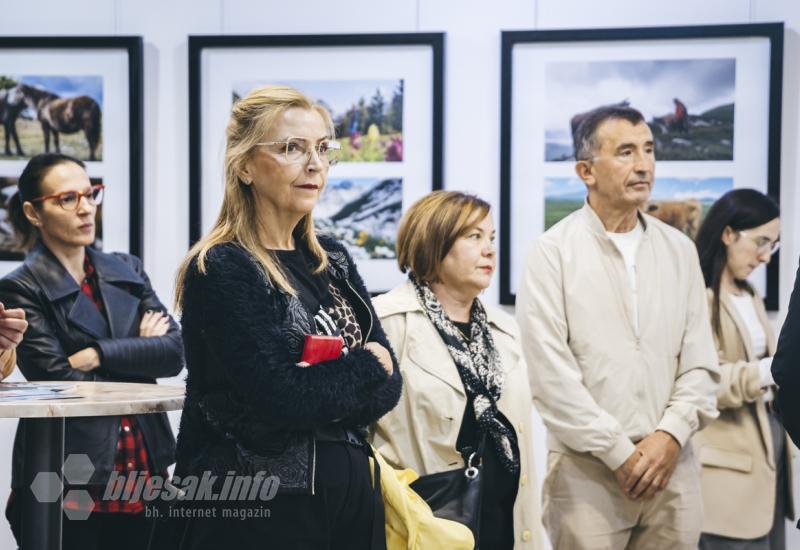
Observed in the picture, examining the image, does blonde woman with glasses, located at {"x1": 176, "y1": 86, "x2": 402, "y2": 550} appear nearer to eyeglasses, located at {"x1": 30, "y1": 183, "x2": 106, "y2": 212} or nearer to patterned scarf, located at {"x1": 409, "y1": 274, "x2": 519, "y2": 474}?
patterned scarf, located at {"x1": 409, "y1": 274, "x2": 519, "y2": 474}

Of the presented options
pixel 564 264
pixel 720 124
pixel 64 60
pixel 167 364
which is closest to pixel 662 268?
pixel 564 264

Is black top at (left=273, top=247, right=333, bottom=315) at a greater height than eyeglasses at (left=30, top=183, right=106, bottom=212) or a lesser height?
lesser

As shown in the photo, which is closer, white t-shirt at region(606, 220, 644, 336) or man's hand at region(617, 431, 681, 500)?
man's hand at region(617, 431, 681, 500)

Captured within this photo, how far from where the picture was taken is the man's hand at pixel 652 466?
11.1 feet

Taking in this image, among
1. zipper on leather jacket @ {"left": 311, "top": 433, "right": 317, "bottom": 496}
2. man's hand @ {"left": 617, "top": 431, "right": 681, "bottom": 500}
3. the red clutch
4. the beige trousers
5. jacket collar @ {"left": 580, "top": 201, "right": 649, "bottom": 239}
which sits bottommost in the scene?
the beige trousers

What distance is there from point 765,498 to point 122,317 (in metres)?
2.55

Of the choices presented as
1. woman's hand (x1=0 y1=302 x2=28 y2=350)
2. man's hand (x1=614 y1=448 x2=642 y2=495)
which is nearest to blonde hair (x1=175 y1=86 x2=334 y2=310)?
woman's hand (x1=0 y1=302 x2=28 y2=350)

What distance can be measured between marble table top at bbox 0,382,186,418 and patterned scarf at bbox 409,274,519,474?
0.88 m

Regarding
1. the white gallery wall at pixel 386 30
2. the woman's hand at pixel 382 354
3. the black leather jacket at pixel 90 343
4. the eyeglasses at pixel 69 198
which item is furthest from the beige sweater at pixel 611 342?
the eyeglasses at pixel 69 198

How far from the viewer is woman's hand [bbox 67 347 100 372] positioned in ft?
10.8

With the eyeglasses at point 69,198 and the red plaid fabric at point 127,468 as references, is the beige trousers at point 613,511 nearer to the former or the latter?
the red plaid fabric at point 127,468

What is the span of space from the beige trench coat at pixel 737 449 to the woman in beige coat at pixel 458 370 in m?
1.09

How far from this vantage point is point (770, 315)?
4359 mm

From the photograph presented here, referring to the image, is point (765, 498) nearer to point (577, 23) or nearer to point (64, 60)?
point (577, 23)
